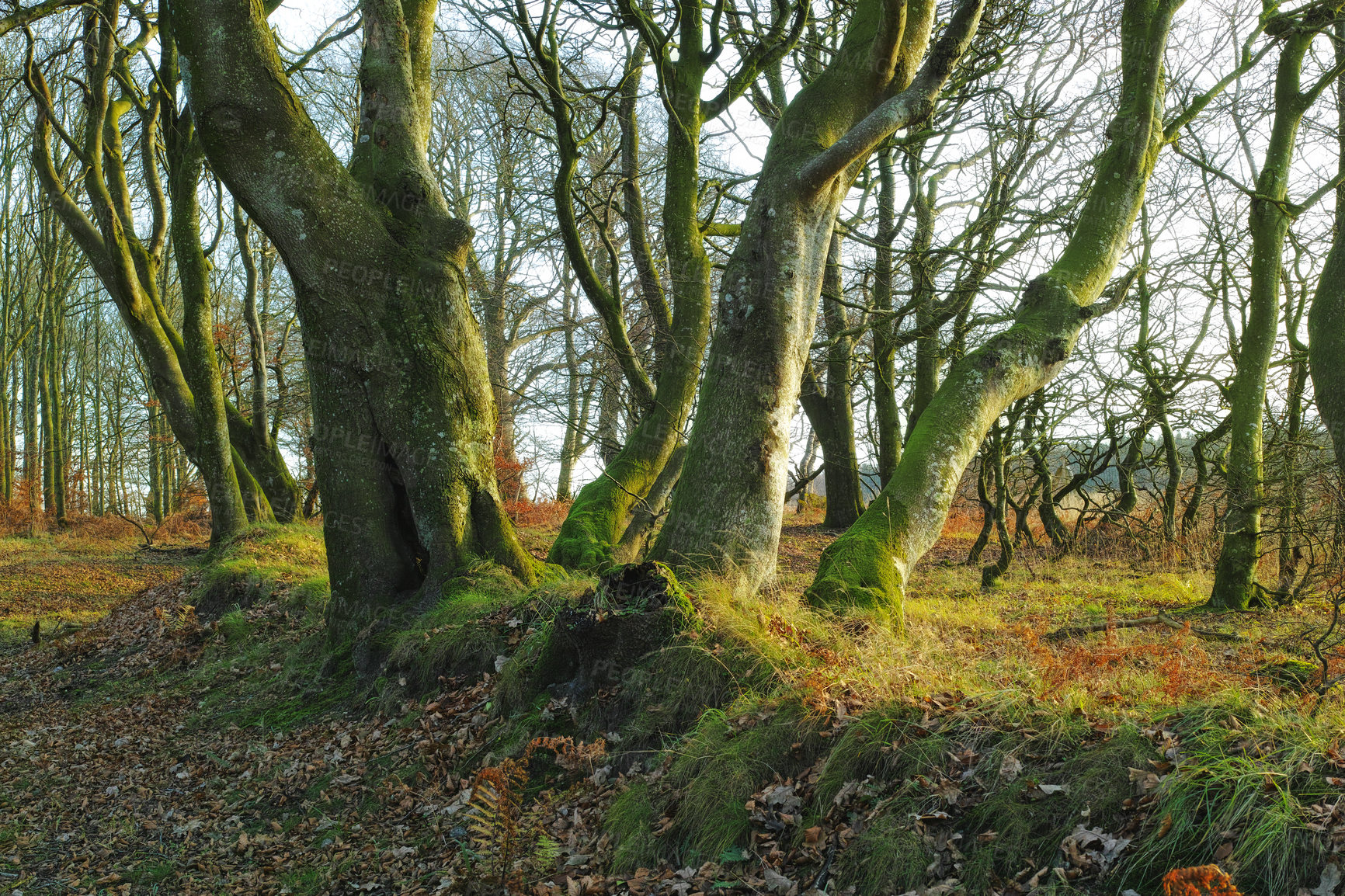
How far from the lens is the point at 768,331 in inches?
221

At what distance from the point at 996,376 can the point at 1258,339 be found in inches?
156

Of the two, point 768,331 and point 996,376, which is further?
point 996,376

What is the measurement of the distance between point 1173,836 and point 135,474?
30.5 m

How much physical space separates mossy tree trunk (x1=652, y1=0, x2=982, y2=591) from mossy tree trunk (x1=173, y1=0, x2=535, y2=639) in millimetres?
1799

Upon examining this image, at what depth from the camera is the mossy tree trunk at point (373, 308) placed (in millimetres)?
5824

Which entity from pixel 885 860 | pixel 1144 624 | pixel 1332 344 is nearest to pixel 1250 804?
pixel 885 860

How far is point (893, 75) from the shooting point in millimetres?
6133

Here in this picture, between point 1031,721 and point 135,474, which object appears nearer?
point 1031,721

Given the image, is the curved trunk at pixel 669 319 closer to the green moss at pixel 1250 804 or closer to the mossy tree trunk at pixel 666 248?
the mossy tree trunk at pixel 666 248

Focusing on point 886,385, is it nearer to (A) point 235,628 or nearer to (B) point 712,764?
(A) point 235,628

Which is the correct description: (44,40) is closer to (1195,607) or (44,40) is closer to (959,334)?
(959,334)

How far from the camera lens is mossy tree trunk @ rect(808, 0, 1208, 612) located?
5543 millimetres

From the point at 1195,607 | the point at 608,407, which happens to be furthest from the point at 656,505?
the point at 608,407

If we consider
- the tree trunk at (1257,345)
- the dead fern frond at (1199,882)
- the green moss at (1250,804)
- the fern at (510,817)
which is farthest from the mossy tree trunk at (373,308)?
the tree trunk at (1257,345)
